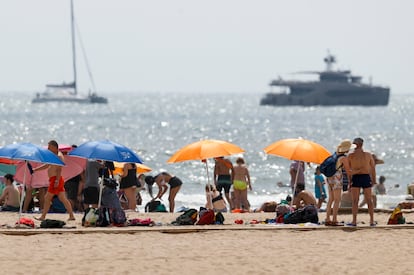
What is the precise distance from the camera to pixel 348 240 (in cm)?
1319

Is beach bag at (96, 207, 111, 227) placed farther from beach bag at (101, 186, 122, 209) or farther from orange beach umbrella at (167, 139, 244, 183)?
orange beach umbrella at (167, 139, 244, 183)

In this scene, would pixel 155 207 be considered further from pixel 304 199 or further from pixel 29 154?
pixel 29 154

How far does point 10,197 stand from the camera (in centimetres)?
1717

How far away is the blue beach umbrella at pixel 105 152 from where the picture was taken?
572 inches

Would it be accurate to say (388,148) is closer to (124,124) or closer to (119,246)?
(124,124)

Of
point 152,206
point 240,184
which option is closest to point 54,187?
point 152,206

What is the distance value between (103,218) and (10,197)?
314 cm

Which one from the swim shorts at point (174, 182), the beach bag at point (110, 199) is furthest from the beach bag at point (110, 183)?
the swim shorts at point (174, 182)

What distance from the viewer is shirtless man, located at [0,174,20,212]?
17109 mm

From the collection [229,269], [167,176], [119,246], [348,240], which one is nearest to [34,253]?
[119,246]

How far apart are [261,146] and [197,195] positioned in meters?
32.5

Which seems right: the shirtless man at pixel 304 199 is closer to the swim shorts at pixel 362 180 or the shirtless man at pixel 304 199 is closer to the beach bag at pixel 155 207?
the beach bag at pixel 155 207

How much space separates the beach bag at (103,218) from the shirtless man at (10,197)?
2.99 meters

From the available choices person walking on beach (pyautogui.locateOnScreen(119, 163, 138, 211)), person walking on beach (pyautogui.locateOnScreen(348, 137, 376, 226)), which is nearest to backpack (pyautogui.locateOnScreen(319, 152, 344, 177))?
person walking on beach (pyautogui.locateOnScreen(348, 137, 376, 226))
